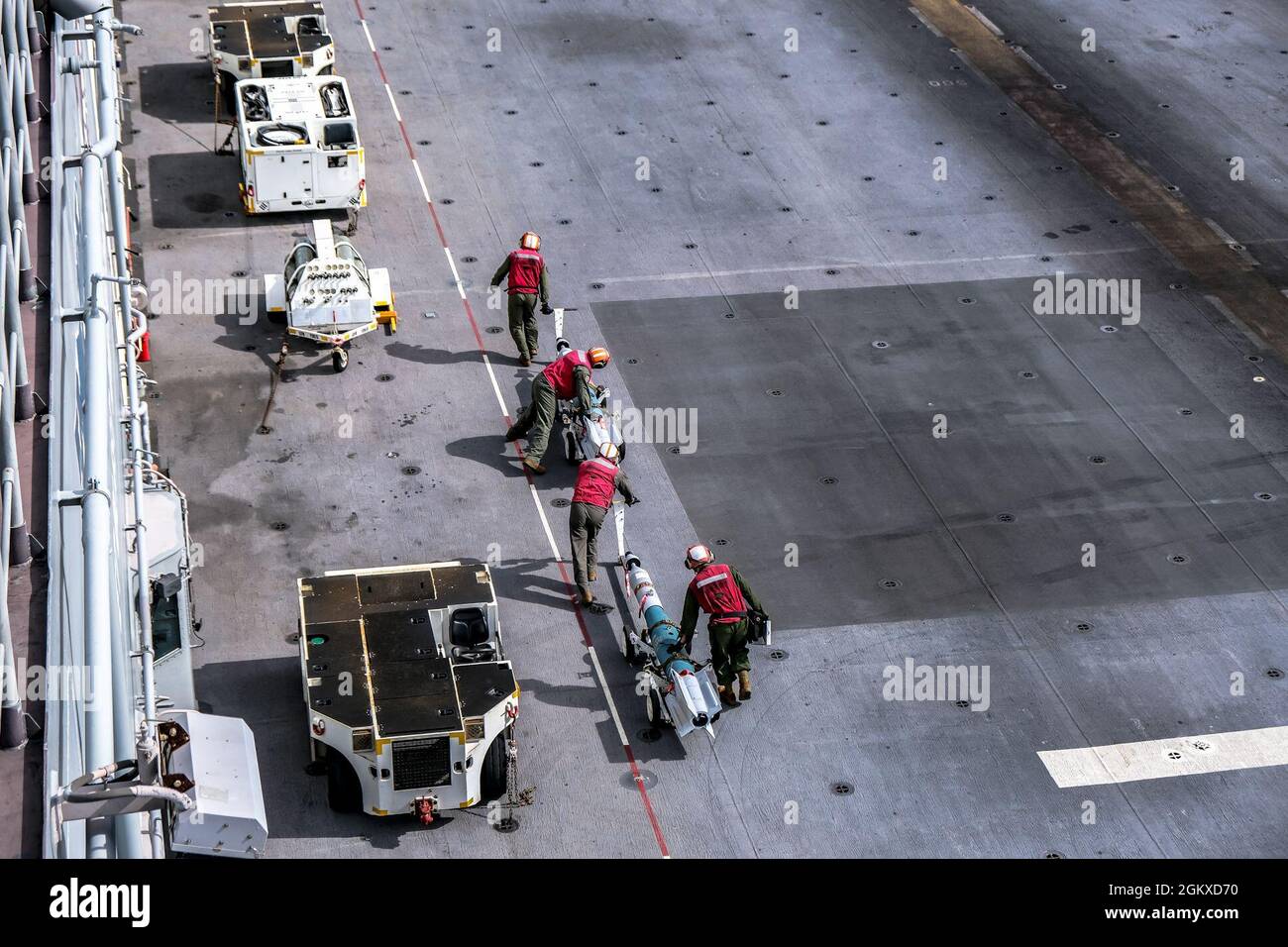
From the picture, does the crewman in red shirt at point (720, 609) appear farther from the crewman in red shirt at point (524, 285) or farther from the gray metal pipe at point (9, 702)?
the gray metal pipe at point (9, 702)

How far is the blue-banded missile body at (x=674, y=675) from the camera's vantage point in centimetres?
1655

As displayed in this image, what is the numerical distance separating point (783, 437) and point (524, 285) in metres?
4.19

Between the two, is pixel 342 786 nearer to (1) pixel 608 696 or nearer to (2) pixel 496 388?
(1) pixel 608 696

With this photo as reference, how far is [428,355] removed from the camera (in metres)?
24.1

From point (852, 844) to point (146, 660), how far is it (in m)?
7.65

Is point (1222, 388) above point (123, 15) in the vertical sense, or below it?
below

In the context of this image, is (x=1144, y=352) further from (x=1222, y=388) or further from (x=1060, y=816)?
(x=1060, y=816)

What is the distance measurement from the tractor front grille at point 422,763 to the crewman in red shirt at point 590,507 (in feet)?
12.6

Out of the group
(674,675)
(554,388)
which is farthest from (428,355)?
(674,675)

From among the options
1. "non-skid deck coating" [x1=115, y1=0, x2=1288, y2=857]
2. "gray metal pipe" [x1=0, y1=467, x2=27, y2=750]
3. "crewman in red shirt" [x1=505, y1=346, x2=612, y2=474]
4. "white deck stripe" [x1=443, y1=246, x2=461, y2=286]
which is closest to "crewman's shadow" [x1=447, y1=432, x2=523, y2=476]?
"non-skid deck coating" [x1=115, y1=0, x2=1288, y2=857]

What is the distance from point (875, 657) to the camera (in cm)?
1841

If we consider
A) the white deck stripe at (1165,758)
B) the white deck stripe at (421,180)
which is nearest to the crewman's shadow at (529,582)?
the white deck stripe at (1165,758)

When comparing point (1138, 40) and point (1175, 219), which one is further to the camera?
point (1138, 40)
